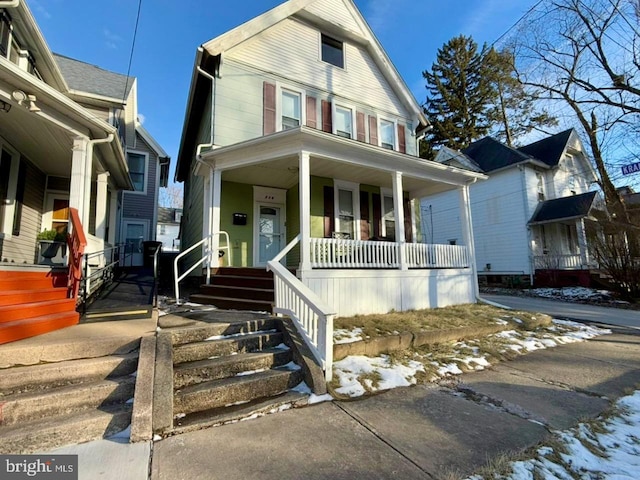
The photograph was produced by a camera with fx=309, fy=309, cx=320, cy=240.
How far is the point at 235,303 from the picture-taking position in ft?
18.5

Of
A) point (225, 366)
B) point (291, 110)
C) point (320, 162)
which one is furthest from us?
point (291, 110)

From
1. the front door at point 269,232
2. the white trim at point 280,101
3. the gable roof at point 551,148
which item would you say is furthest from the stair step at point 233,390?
the gable roof at point 551,148

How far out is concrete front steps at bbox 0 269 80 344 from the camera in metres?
3.35

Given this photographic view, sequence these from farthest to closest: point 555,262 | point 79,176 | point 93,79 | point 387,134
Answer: point 555,262, point 93,79, point 387,134, point 79,176

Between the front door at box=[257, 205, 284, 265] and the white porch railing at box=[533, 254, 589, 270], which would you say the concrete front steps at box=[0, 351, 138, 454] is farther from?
the white porch railing at box=[533, 254, 589, 270]

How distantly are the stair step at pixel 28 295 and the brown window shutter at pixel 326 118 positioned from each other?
7300 mm

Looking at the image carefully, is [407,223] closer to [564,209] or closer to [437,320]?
[437,320]

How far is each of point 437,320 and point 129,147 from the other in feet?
49.2

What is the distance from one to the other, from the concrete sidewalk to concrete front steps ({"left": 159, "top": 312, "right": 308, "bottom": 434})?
206 mm

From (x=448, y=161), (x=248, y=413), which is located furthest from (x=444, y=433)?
(x=448, y=161)

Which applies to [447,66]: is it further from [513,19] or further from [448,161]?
[513,19]

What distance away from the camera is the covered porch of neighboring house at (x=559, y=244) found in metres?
14.3

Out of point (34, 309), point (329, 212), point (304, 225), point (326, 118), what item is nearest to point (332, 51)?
point (326, 118)

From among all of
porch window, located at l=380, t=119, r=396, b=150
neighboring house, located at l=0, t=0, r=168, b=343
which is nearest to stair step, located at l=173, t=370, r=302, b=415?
neighboring house, located at l=0, t=0, r=168, b=343
